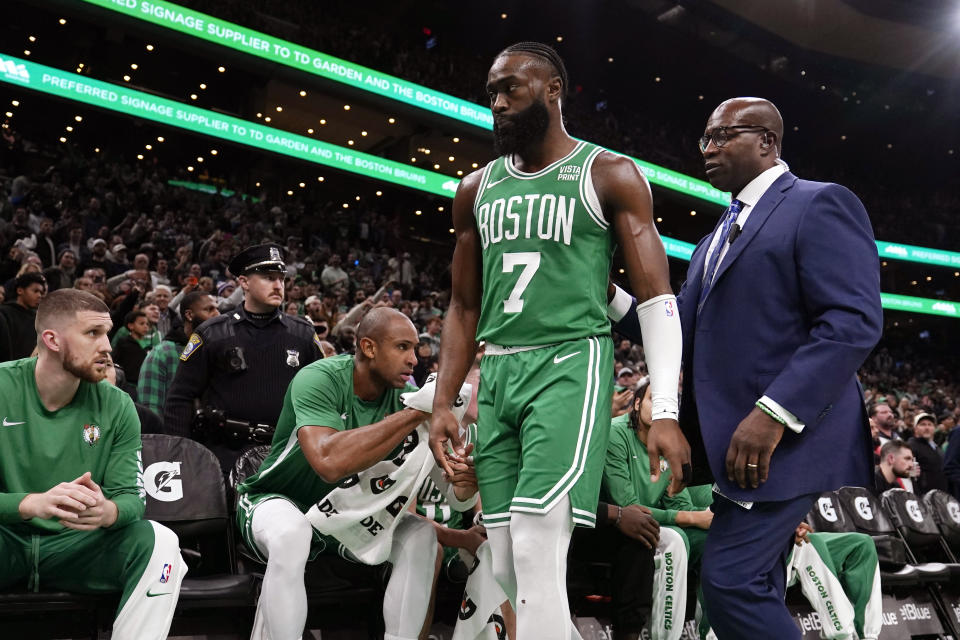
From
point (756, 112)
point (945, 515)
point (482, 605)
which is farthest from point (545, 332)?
point (945, 515)

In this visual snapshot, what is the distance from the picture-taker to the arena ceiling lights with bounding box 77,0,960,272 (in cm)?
1547

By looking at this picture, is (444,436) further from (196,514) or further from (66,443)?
(196,514)

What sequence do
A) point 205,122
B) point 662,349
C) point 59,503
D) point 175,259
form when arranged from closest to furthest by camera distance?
point 662,349, point 59,503, point 175,259, point 205,122

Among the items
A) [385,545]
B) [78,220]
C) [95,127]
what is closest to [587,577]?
[385,545]

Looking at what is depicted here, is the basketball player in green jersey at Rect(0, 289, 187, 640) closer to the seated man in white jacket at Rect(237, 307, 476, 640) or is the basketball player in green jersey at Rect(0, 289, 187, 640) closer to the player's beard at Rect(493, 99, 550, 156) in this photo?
Result: the seated man in white jacket at Rect(237, 307, 476, 640)

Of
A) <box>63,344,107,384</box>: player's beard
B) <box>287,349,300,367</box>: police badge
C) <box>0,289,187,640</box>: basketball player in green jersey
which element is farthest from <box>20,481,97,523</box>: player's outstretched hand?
<box>287,349,300,367</box>: police badge

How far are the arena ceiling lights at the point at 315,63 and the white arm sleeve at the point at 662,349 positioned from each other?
1287 centimetres

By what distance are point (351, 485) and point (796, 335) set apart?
5.93 ft

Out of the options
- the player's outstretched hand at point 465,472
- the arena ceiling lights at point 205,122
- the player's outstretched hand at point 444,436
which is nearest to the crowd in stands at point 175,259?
the arena ceiling lights at point 205,122

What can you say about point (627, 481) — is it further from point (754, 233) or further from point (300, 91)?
point (300, 91)

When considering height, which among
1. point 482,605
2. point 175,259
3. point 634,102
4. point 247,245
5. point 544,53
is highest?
point 634,102

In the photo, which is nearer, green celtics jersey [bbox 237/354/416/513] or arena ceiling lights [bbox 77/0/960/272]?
green celtics jersey [bbox 237/354/416/513]

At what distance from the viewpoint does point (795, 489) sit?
224 centimetres

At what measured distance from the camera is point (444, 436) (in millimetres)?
2422
